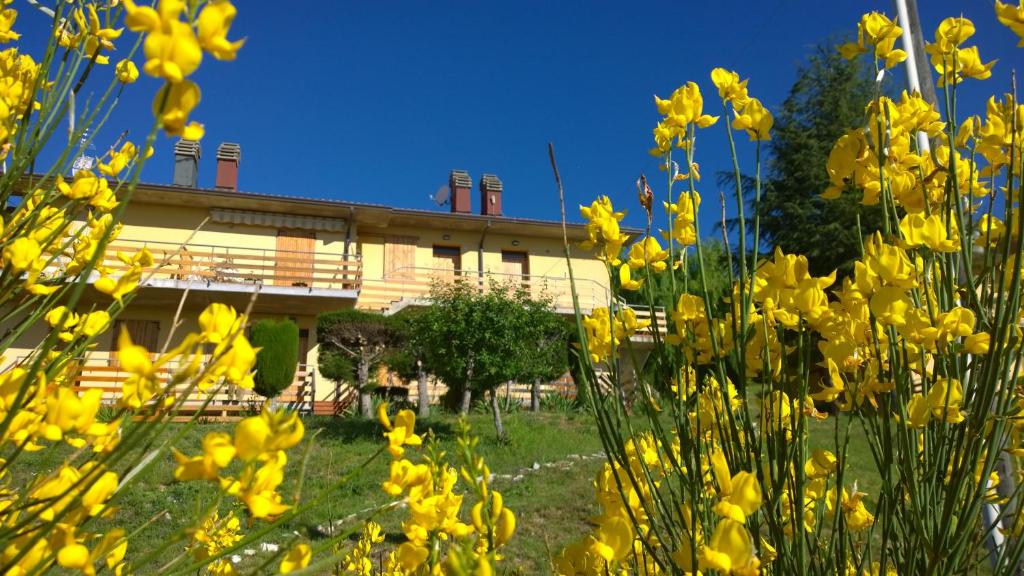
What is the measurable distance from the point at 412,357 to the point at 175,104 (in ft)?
36.7

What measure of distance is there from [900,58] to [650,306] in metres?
0.56

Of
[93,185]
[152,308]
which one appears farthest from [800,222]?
[93,185]

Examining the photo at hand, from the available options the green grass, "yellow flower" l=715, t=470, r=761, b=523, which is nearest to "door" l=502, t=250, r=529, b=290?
the green grass

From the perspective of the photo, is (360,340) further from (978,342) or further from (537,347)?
(978,342)

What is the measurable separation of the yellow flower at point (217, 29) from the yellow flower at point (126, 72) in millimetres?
739

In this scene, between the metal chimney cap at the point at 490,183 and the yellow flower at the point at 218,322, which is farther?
the metal chimney cap at the point at 490,183

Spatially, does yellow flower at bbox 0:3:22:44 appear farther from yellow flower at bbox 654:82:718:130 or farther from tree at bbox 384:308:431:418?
tree at bbox 384:308:431:418

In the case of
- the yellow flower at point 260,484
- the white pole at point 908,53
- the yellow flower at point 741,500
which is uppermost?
the white pole at point 908,53

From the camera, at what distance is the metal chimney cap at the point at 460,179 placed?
16.8 metres

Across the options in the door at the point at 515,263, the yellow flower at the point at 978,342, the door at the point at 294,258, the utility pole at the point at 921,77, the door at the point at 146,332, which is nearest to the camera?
the yellow flower at the point at 978,342

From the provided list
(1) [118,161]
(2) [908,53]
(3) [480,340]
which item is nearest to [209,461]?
(1) [118,161]

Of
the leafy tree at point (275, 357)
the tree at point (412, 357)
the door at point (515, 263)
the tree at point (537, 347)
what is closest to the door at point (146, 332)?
the leafy tree at point (275, 357)

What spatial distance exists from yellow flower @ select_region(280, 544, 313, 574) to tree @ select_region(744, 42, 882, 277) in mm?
13405

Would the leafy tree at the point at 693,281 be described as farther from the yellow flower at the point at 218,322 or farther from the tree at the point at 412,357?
the tree at the point at 412,357
